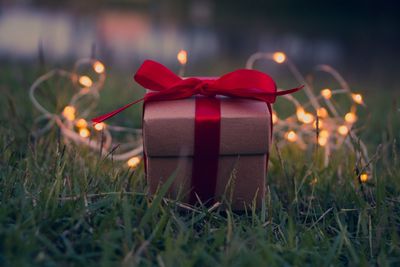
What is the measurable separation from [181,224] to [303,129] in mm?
1014

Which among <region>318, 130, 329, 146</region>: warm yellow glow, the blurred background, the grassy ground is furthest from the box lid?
the blurred background

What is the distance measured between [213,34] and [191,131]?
5246 millimetres

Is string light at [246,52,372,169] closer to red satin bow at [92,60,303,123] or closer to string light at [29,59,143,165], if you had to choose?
red satin bow at [92,60,303,123]

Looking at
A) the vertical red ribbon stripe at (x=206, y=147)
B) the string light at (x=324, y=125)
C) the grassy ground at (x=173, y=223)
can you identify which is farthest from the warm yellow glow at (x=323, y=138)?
the vertical red ribbon stripe at (x=206, y=147)

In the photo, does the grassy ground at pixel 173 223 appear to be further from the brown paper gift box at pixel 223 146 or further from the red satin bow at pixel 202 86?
the red satin bow at pixel 202 86

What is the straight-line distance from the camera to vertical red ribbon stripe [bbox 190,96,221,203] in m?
1.28

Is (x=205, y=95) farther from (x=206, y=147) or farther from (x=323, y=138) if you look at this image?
(x=323, y=138)

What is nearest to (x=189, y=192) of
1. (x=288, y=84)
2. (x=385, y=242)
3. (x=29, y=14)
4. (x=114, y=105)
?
(x=385, y=242)

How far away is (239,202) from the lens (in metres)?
1.39

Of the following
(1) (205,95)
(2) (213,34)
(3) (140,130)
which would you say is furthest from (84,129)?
(2) (213,34)

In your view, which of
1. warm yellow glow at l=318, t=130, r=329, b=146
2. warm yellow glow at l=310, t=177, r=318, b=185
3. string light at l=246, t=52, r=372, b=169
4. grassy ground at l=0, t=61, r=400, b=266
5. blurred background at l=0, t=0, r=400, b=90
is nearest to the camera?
grassy ground at l=0, t=61, r=400, b=266

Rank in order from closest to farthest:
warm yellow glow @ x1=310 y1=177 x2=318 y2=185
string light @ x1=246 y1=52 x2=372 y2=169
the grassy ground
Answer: the grassy ground, warm yellow glow @ x1=310 y1=177 x2=318 y2=185, string light @ x1=246 y1=52 x2=372 y2=169

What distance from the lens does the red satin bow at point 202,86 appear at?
1346mm

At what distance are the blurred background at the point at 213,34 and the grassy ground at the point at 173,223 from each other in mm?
1323
